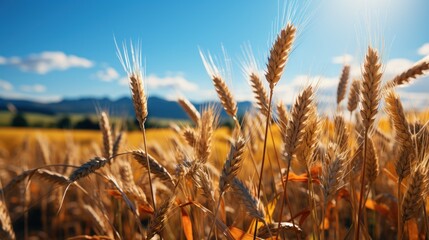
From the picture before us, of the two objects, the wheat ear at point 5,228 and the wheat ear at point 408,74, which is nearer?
the wheat ear at point 5,228

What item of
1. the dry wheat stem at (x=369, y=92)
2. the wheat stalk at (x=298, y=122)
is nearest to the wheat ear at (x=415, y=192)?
the dry wheat stem at (x=369, y=92)

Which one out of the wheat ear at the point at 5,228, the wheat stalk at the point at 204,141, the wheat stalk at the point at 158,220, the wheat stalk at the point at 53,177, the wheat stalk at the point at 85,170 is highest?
the wheat stalk at the point at 204,141

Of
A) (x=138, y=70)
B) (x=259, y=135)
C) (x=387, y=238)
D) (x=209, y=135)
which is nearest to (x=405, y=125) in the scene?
(x=209, y=135)

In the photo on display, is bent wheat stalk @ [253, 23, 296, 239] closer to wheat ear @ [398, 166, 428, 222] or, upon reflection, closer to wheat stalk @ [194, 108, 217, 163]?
wheat stalk @ [194, 108, 217, 163]

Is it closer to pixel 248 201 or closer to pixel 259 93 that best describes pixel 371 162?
pixel 259 93

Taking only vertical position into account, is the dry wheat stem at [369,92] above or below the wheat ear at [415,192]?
above

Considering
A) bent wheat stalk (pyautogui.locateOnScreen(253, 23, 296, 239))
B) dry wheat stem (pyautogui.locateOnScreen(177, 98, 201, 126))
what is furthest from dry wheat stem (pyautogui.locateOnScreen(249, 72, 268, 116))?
dry wheat stem (pyautogui.locateOnScreen(177, 98, 201, 126))

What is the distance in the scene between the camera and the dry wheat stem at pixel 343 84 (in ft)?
9.25

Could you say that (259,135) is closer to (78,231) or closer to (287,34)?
(287,34)

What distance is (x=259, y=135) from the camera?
136 inches

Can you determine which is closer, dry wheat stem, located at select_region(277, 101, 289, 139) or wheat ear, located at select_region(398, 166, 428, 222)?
wheat ear, located at select_region(398, 166, 428, 222)

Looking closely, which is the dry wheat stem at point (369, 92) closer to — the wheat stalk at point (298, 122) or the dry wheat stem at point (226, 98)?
the wheat stalk at point (298, 122)

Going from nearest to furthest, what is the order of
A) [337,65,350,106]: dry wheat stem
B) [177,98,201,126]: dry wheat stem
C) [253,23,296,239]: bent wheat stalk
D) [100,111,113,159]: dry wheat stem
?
[253,23,296,239]: bent wheat stalk < [100,111,113,159]: dry wheat stem < [177,98,201,126]: dry wheat stem < [337,65,350,106]: dry wheat stem

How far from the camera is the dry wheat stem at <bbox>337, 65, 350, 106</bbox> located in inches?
111
